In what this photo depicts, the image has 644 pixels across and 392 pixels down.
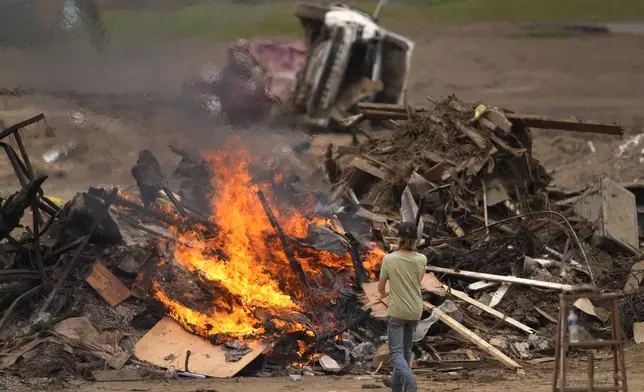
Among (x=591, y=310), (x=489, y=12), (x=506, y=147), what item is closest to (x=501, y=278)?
(x=591, y=310)

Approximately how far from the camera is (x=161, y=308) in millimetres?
10836

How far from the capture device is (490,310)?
11.5 meters

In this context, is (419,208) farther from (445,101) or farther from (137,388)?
(137,388)

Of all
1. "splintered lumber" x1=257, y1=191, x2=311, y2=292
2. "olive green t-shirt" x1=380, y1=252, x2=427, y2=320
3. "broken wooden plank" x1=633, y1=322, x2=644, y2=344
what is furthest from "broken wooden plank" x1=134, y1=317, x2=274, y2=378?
"broken wooden plank" x1=633, y1=322, x2=644, y2=344

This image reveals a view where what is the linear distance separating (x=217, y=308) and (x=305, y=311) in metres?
1.04

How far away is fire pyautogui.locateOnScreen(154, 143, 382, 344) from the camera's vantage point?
1062 cm

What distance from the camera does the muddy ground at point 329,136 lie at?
10.4 m

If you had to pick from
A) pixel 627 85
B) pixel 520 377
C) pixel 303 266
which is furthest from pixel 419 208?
pixel 627 85

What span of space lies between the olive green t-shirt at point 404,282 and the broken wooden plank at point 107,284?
13.7 ft

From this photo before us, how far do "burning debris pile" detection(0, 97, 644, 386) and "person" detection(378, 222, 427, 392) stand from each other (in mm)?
1959

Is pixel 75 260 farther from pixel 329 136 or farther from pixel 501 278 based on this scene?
pixel 329 136

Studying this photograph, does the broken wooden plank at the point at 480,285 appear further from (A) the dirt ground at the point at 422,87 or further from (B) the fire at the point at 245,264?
(A) the dirt ground at the point at 422,87

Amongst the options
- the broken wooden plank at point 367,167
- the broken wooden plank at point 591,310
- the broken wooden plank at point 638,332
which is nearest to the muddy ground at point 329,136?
the broken wooden plank at point 638,332

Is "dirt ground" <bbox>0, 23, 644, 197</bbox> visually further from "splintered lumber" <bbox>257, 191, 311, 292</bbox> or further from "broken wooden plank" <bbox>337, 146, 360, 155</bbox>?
"splintered lumber" <bbox>257, 191, 311, 292</bbox>
